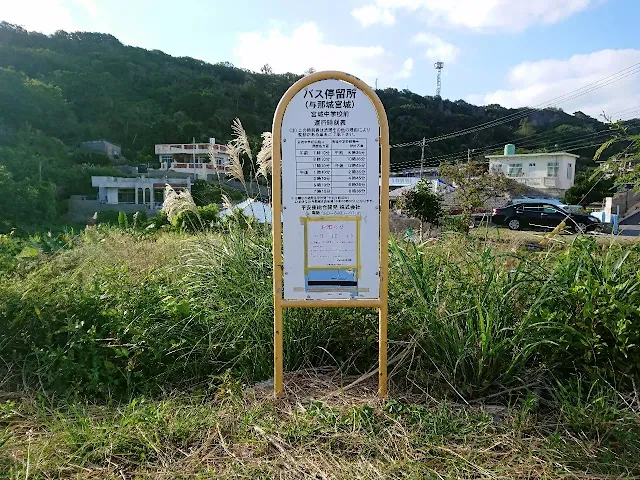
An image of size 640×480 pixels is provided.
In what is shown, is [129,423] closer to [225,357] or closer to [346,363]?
[225,357]

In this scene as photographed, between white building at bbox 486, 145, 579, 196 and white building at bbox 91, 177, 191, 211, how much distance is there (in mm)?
37454

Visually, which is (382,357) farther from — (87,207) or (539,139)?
(539,139)

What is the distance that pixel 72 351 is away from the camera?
305 centimetres

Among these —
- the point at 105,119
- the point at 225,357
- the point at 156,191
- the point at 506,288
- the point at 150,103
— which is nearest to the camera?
the point at 506,288

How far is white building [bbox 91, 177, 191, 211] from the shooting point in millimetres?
45938

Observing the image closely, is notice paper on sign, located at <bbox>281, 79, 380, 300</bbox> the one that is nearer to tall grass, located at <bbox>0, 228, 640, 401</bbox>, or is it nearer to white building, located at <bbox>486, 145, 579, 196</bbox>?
tall grass, located at <bbox>0, 228, 640, 401</bbox>

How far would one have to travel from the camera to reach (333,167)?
2.66 m

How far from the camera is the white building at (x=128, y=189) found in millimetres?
45938

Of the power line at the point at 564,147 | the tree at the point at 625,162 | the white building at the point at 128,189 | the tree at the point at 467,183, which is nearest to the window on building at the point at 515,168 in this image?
the power line at the point at 564,147

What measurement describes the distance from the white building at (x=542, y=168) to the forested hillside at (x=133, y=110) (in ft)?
37.4

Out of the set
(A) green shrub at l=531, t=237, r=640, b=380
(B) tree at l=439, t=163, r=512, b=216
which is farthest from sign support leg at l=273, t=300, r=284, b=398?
(B) tree at l=439, t=163, r=512, b=216

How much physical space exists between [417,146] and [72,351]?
2489 inches

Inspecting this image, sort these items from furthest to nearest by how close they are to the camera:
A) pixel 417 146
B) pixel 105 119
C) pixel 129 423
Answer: pixel 105 119 < pixel 417 146 < pixel 129 423

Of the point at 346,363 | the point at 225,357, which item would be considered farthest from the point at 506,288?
the point at 225,357
